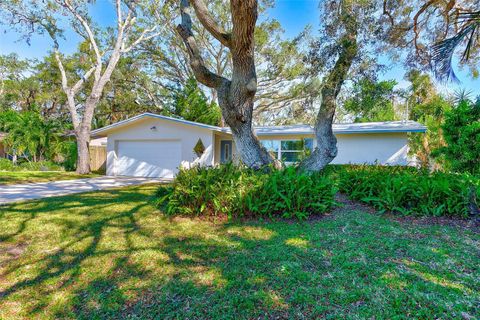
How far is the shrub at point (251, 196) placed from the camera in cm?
452

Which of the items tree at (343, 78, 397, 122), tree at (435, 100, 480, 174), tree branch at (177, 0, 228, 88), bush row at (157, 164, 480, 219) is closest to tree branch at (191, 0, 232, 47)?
tree branch at (177, 0, 228, 88)

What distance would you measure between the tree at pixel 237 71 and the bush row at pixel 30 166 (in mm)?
14149

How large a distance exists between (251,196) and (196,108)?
14680 millimetres

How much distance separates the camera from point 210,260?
2.99m

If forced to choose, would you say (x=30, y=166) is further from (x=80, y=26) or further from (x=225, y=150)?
(x=225, y=150)

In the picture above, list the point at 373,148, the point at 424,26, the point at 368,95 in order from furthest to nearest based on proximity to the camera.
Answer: the point at 373,148 → the point at 424,26 → the point at 368,95

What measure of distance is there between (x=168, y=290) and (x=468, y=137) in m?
8.08

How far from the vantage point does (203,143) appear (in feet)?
39.6

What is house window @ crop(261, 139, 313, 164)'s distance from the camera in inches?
491

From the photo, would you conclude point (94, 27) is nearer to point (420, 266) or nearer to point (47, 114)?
point (47, 114)

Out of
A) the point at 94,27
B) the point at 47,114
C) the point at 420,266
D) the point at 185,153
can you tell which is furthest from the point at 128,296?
the point at 47,114

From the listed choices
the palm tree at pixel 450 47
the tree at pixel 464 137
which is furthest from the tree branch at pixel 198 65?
the tree at pixel 464 137

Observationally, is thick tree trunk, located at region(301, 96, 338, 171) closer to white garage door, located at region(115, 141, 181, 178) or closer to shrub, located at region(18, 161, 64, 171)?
white garage door, located at region(115, 141, 181, 178)

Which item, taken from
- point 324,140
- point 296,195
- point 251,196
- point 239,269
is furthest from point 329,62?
point 239,269
